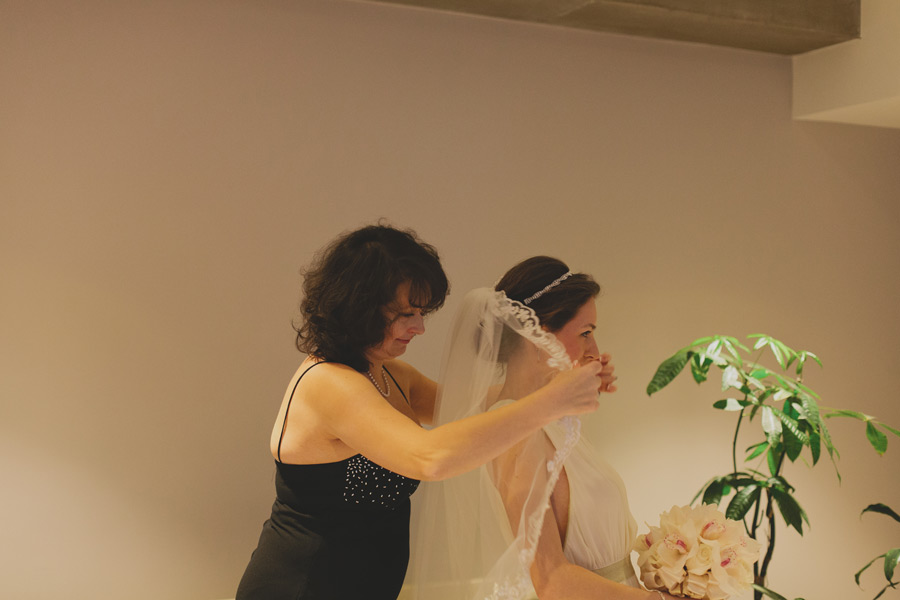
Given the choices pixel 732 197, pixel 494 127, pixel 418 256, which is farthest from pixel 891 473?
pixel 418 256

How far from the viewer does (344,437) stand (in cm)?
169

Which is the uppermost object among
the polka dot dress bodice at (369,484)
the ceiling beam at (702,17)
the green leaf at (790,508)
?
the ceiling beam at (702,17)

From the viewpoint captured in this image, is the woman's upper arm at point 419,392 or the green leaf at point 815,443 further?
the green leaf at point 815,443

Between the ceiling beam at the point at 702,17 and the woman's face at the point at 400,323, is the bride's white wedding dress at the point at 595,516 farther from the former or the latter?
the ceiling beam at the point at 702,17

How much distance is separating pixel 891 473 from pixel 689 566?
205cm

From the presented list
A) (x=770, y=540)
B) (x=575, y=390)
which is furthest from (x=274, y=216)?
(x=770, y=540)

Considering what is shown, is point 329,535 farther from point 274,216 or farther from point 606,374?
point 274,216

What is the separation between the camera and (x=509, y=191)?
Result: 9.61 ft

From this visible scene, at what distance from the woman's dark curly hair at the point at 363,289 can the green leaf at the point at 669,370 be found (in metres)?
1.11

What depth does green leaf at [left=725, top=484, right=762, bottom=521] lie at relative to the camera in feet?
8.87

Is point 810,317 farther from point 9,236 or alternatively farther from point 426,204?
point 9,236

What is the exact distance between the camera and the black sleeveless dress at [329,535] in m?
1.84

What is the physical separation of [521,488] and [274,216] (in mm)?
1298

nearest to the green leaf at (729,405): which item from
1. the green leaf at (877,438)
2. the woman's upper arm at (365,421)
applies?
the green leaf at (877,438)
